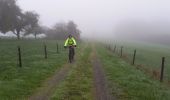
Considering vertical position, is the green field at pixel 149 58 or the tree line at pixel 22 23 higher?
the tree line at pixel 22 23

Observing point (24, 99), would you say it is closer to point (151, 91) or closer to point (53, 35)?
point (151, 91)

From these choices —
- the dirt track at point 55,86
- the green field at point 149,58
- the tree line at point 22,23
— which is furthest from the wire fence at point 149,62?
the tree line at point 22,23

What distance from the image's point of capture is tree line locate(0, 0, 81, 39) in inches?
2977

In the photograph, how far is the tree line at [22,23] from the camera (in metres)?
75.6

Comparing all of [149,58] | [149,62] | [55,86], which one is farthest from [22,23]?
[55,86]

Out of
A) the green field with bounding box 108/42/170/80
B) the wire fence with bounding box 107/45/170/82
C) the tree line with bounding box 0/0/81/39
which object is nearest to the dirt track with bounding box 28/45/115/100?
the wire fence with bounding box 107/45/170/82

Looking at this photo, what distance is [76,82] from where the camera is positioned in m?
16.5

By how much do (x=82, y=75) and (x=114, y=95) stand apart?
18.4 feet

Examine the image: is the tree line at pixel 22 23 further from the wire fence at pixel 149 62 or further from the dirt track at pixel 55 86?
the dirt track at pixel 55 86

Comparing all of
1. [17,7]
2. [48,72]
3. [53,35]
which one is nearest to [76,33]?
[53,35]

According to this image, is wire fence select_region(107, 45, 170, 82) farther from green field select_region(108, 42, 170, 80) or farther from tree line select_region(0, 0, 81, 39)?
tree line select_region(0, 0, 81, 39)

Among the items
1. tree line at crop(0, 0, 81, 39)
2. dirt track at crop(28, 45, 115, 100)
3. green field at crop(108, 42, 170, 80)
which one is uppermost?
tree line at crop(0, 0, 81, 39)

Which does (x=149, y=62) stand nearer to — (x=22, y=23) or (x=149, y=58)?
(x=149, y=58)

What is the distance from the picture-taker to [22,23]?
319ft
